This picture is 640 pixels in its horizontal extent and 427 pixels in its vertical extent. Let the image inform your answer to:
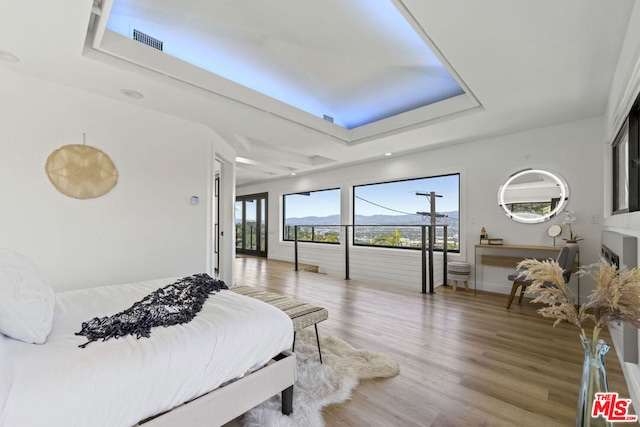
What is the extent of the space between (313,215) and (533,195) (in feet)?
16.6

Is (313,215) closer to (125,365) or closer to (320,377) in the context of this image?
(320,377)

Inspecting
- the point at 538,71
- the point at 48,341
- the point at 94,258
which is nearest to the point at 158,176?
the point at 94,258

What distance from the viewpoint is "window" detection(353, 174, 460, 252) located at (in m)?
5.19

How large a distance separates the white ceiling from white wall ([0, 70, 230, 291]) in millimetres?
217

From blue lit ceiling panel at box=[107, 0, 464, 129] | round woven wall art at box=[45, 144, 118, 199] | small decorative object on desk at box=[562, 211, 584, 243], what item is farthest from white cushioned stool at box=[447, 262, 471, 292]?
round woven wall art at box=[45, 144, 118, 199]

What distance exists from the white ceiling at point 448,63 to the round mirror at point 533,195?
729mm

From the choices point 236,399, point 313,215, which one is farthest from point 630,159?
point 313,215

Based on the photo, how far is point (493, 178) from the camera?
14.9ft

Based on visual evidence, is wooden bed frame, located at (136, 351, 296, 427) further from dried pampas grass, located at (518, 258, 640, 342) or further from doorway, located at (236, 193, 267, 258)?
doorway, located at (236, 193, 267, 258)

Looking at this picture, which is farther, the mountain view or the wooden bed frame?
the mountain view

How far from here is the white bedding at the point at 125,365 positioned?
1025mm

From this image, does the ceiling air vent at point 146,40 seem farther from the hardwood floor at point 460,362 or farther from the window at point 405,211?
the window at point 405,211

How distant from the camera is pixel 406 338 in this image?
278 centimetres

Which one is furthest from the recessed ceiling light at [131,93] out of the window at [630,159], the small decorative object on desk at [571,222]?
the small decorative object on desk at [571,222]
